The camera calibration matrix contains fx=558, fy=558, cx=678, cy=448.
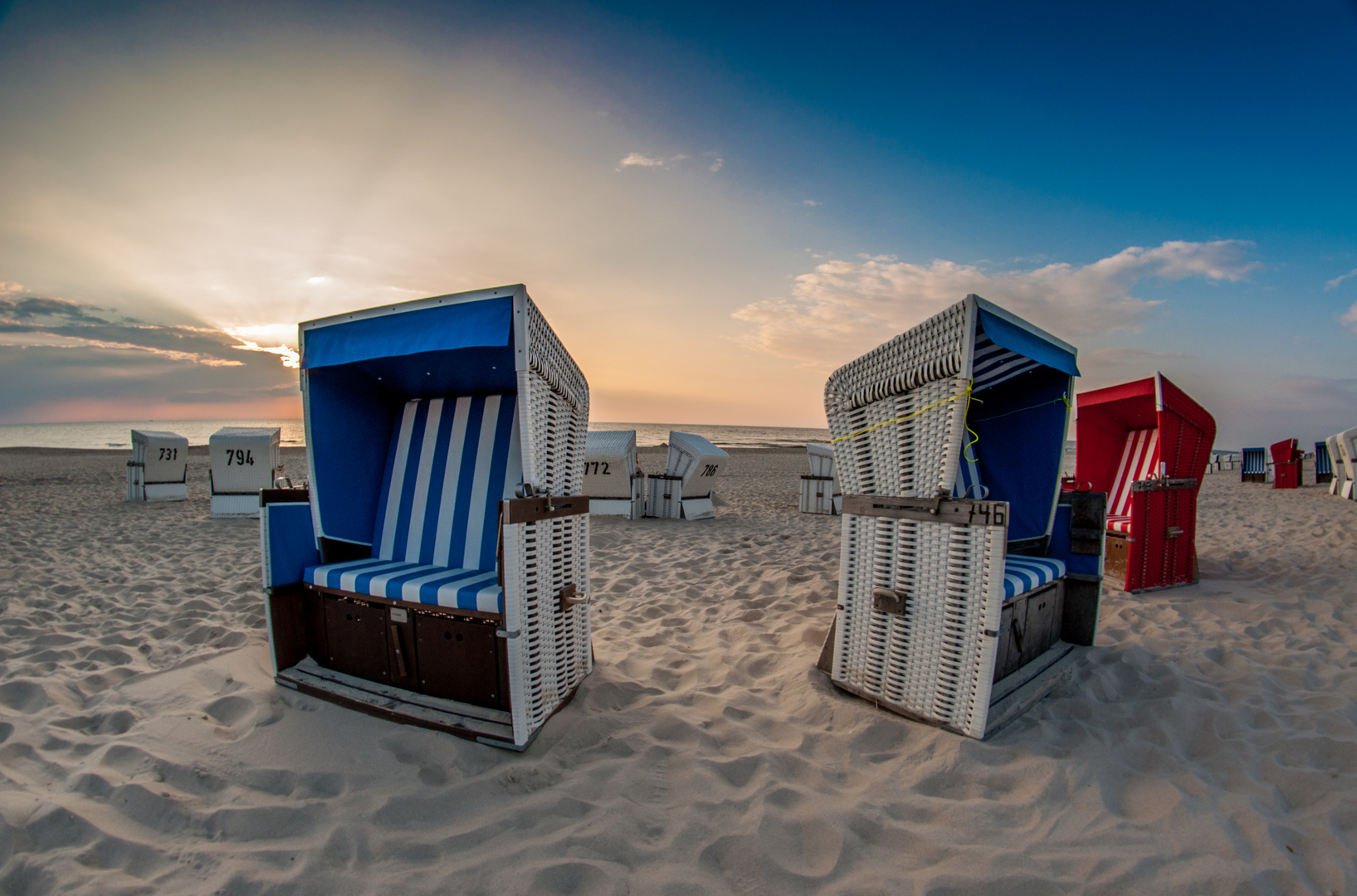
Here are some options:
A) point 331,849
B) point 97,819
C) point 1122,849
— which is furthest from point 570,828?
point 1122,849

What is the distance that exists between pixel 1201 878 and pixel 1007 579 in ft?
4.13

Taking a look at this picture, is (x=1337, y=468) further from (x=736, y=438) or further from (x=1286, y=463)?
(x=736, y=438)

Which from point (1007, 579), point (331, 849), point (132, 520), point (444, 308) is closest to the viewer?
point (331, 849)

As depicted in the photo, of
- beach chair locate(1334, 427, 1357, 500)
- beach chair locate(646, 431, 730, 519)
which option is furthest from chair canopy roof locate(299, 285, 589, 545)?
beach chair locate(1334, 427, 1357, 500)

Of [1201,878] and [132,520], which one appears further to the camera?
[132,520]

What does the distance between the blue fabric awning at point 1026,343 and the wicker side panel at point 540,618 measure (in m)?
2.15

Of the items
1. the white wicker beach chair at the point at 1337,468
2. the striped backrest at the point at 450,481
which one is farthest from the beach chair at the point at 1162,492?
the white wicker beach chair at the point at 1337,468

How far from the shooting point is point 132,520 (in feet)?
27.1

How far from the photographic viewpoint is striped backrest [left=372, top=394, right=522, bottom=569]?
3361mm

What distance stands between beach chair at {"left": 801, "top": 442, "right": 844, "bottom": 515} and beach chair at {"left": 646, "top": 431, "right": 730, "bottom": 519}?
6.13 ft

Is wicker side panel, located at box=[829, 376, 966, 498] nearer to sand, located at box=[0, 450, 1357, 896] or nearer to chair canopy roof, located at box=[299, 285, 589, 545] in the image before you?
sand, located at box=[0, 450, 1357, 896]

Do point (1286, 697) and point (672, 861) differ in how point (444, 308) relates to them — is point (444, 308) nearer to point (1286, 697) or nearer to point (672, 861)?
point (672, 861)

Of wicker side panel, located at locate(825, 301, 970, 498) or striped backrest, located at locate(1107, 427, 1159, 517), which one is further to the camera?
striped backrest, located at locate(1107, 427, 1159, 517)

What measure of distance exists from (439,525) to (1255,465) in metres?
22.6
